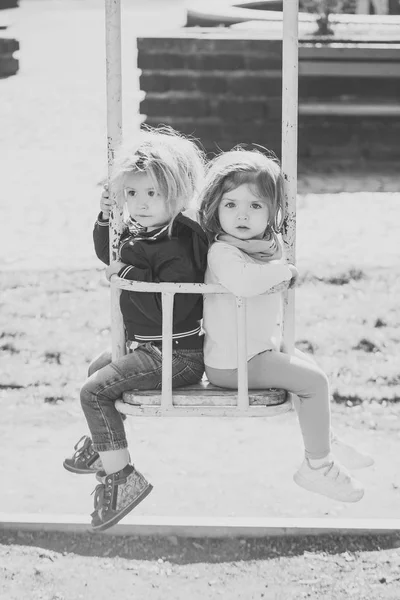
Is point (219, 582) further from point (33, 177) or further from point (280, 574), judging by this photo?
point (33, 177)

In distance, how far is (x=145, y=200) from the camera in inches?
127

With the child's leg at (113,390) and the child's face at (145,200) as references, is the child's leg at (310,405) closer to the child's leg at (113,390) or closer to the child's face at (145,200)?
the child's leg at (113,390)

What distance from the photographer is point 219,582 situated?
19.4 ft

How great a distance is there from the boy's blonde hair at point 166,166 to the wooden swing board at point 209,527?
3.14 metres

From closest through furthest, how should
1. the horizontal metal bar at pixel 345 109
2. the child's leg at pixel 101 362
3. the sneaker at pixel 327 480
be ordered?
the sneaker at pixel 327 480, the child's leg at pixel 101 362, the horizontal metal bar at pixel 345 109

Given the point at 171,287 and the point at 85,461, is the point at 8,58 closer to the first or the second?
the point at 85,461

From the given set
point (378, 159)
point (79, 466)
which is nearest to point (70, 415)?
point (79, 466)

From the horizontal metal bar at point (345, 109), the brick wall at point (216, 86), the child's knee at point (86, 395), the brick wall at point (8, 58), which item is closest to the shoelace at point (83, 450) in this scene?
the child's knee at point (86, 395)

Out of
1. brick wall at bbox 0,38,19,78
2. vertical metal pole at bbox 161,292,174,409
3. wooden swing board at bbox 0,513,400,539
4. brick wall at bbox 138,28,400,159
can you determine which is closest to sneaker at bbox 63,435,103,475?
vertical metal pole at bbox 161,292,174,409

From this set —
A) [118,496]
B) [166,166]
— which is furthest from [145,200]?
[118,496]

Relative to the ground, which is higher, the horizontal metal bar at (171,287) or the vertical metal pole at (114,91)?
the vertical metal pole at (114,91)

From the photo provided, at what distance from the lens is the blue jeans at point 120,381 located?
3.26 metres

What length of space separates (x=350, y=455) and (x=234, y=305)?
0.71 meters

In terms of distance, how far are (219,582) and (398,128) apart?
911 cm
